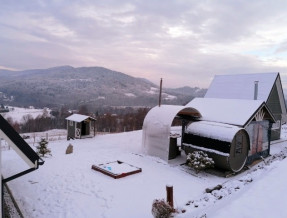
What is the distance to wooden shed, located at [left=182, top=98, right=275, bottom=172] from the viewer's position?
45.8 ft

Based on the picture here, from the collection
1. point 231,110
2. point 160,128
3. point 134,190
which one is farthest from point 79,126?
point 134,190

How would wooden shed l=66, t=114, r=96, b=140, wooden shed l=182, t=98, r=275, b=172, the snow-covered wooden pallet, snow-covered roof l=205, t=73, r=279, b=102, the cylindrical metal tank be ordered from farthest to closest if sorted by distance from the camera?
wooden shed l=66, t=114, r=96, b=140 < snow-covered roof l=205, t=73, r=279, b=102 < wooden shed l=182, t=98, r=275, b=172 < the cylindrical metal tank < the snow-covered wooden pallet

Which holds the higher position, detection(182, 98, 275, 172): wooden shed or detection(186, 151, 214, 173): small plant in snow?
detection(182, 98, 275, 172): wooden shed

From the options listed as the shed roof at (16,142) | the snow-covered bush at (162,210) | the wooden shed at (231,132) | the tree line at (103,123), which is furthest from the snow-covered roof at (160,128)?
the tree line at (103,123)

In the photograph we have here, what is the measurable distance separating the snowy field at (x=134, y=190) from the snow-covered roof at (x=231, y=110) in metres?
3.32

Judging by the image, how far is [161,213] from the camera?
713 cm

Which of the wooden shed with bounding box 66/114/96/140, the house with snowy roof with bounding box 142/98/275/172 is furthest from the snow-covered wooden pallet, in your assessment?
the wooden shed with bounding box 66/114/96/140

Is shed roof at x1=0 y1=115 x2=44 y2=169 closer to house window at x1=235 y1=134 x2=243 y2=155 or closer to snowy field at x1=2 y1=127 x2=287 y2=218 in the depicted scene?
snowy field at x1=2 y1=127 x2=287 y2=218

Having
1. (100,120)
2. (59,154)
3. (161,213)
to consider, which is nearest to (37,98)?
(100,120)

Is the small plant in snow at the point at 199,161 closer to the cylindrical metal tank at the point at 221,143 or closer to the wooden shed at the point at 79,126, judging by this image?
the cylindrical metal tank at the point at 221,143

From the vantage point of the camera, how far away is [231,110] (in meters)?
17.0

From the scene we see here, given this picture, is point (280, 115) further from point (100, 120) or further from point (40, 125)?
point (40, 125)

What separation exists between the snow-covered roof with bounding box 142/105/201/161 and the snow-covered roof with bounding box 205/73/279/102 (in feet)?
35.8

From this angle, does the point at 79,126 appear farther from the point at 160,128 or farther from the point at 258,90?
the point at 258,90
